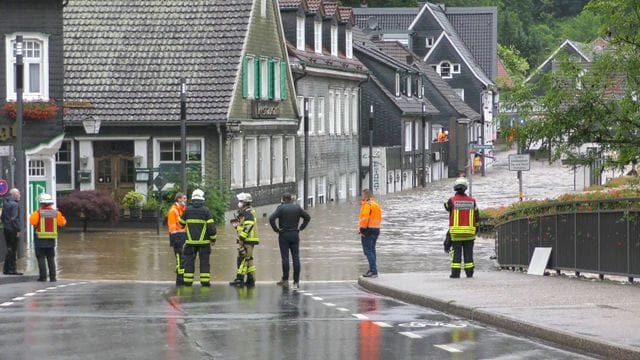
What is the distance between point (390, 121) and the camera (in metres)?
79.8

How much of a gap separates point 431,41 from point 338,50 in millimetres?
45879

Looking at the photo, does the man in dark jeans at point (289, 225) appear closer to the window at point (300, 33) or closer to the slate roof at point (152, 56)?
the slate roof at point (152, 56)

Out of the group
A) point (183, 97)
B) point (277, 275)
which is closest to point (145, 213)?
point (183, 97)

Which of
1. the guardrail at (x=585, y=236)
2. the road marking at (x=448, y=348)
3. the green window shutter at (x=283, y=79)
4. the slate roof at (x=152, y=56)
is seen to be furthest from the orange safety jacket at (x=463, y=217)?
the green window shutter at (x=283, y=79)

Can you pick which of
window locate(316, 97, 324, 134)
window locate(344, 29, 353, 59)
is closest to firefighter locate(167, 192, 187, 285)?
window locate(316, 97, 324, 134)

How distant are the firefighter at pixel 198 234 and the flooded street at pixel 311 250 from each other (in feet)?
12.4

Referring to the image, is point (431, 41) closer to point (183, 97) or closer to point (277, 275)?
point (183, 97)

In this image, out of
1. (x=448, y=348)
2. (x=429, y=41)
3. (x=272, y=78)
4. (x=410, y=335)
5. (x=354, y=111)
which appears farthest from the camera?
(x=429, y=41)

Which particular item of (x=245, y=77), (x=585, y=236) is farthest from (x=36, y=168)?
(x=585, y=236)

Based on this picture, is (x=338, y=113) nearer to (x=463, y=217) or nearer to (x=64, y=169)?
(x=64, y=169)

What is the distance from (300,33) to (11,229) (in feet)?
108

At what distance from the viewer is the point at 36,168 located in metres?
39.7

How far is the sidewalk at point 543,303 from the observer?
15.4 meters

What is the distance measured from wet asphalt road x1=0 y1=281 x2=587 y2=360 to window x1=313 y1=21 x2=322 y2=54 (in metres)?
39.4
